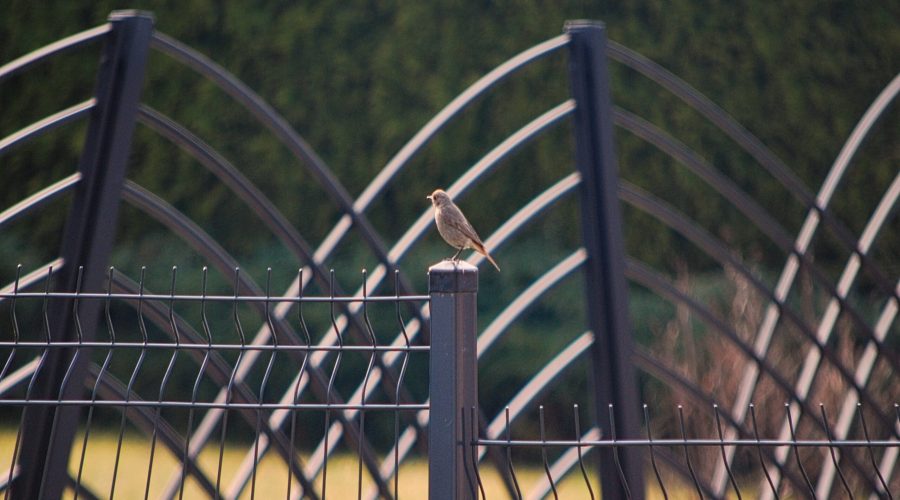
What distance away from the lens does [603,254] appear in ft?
15.0

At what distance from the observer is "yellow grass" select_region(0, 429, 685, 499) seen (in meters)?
6.99

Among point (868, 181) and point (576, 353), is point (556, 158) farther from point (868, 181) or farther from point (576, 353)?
point (576, 353)

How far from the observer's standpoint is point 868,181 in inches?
292

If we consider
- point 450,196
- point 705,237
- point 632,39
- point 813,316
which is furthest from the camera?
point 632,39

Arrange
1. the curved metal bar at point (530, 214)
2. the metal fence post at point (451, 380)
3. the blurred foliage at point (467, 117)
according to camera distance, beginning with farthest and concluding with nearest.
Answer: the blurred foliage at point (467, 117)
the curved metal bar at point (530, 214)
the metal fence post at point (451, 380)

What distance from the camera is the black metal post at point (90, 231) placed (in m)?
3.61

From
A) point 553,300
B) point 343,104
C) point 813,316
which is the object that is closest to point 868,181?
point 813,316

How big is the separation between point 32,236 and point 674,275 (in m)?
4.71

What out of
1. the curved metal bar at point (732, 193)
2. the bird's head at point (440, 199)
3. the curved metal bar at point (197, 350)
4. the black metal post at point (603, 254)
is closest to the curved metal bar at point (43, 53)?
the curved metal bar at point (197, 350)

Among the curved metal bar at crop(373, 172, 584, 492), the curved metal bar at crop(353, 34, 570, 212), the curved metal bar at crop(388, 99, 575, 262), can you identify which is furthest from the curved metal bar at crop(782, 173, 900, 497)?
the curved metal bar at crop(353, 34, 570, 212)

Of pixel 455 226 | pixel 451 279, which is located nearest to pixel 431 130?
pixel 455 226

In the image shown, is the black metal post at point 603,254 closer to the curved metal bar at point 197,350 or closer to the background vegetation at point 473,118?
the curved metal bar at point 197,350

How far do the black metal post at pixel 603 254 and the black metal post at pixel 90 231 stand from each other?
1.94 metres

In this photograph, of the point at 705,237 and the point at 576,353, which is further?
the point at 705,237
